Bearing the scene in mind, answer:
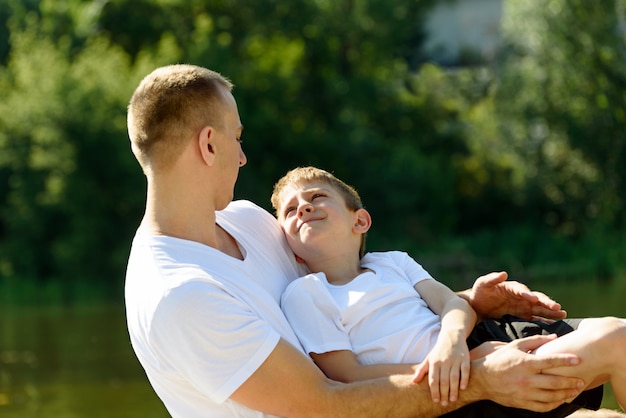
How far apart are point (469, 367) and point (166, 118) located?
3.46 ft

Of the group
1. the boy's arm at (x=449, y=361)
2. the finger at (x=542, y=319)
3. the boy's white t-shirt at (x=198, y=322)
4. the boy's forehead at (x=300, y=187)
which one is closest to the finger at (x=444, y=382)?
the boy's arm at (x=449, y=361)

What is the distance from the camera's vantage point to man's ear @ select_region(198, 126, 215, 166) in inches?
122

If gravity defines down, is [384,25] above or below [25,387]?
above

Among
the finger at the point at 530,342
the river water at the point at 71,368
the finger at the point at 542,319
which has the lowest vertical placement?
the finger at the point at 530,342

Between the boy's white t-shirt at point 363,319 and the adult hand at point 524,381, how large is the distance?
0.27 m

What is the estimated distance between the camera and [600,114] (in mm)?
24062

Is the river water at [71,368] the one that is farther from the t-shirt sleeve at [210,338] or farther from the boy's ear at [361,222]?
the t-shirt sleeve at [210,338]

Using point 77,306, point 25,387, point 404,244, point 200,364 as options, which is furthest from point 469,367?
point 404,244

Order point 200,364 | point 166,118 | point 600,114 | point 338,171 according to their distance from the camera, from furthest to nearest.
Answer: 1. point 338,171
2. point 600,114
3. point 166,118
4. point 200,364

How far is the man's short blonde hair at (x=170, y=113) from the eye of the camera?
3098mm

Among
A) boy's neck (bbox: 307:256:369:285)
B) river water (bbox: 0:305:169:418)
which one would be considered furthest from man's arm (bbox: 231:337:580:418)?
river water (bbox: 0:305:169:418)

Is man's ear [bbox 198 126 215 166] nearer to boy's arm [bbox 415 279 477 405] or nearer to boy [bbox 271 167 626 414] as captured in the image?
boy [bbox 271 167 626 414]

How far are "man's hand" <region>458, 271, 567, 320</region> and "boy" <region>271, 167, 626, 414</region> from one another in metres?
0.11

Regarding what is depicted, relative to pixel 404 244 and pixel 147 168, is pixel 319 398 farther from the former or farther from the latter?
pixel 404 244
